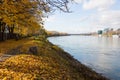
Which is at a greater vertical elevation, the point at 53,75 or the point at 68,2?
the point at 68,2

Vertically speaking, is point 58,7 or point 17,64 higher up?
point 58,7

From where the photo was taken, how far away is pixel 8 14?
1836 cm

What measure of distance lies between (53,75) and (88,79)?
247 inches

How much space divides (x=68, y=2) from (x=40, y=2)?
182 centimetres

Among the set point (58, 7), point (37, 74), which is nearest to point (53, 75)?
point (37, 74)

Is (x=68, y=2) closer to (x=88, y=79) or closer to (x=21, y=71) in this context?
(x=21, y=71)

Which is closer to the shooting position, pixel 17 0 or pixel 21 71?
pixel 21 71

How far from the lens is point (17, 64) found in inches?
610

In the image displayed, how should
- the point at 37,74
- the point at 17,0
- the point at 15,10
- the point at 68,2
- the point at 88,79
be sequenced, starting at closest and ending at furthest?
the point at 37,74, the point at 68,2, the point at 17,0, the point at 15,10, the point at 88,79

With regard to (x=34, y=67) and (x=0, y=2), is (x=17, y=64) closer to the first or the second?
(x=34, y=67)

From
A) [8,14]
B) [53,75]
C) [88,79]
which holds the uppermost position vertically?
[8,14]

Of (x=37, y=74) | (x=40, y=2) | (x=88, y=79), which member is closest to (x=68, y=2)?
(x=40, y=2)

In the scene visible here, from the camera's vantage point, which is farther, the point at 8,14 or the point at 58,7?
the point at 8,14

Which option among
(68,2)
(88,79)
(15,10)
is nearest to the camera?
(68,2)
